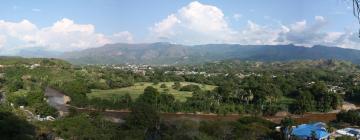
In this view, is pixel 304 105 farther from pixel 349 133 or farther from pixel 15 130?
pixel 15 130

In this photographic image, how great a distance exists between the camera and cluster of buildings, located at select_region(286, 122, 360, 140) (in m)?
37.8

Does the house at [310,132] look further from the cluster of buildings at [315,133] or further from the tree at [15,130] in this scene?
the tree at [15,130]

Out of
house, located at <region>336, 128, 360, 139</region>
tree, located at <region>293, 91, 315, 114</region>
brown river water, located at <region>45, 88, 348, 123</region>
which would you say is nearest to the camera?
house, located at <region>336, 128, 360, 139</region>

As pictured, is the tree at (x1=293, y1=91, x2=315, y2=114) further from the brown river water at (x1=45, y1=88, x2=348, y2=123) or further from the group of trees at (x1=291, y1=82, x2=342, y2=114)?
the brown river water at (x1=45, y1=88, x2=348, y2=123)

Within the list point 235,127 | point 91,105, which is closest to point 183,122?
point 235,127

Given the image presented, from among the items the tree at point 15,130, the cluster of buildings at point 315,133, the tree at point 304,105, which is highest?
the tree at point 15,130

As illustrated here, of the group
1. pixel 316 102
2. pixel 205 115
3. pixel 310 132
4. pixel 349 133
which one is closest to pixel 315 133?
pixel 310 132

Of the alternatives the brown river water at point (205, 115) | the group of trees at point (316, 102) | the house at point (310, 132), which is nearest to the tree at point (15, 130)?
the house at point (310, 132)

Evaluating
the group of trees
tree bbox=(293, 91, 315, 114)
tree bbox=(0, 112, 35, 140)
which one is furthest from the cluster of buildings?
the group of trees

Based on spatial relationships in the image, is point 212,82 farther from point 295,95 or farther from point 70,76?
point 70,76

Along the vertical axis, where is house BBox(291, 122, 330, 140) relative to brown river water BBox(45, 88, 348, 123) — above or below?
above

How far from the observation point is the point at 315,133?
3769 cm

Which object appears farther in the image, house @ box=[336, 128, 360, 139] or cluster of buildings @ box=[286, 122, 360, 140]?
house @ box=[336, 128, 360, 139]

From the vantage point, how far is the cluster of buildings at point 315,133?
37.8 m
